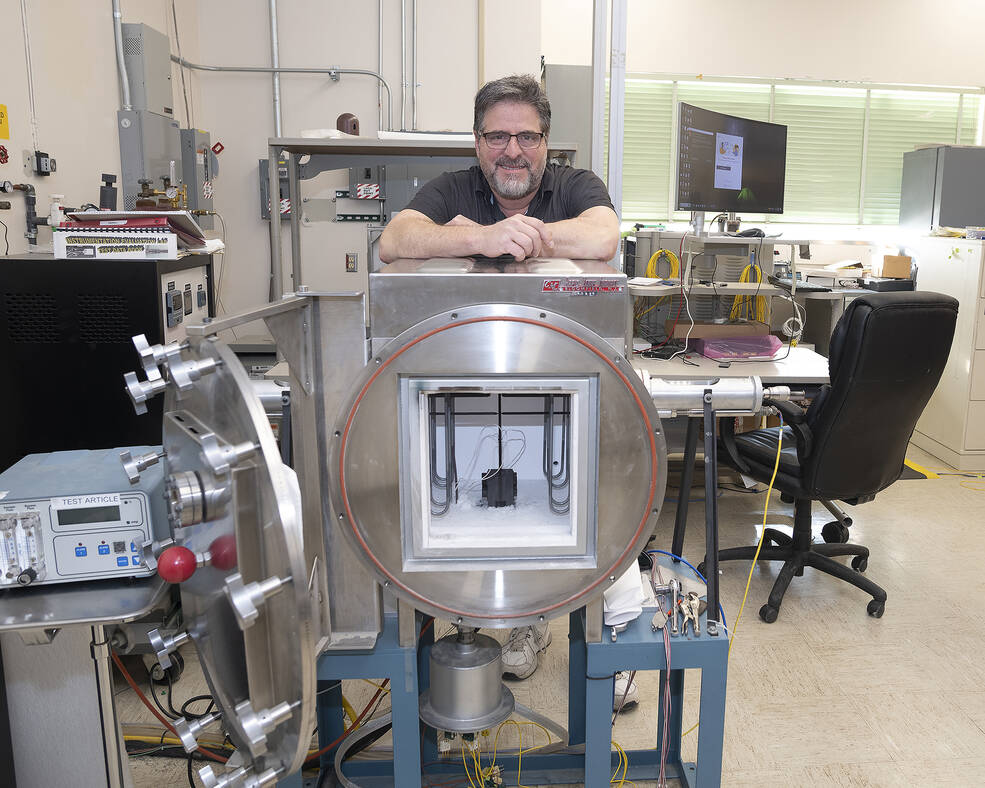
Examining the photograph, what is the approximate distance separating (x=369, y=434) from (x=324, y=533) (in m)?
0.20

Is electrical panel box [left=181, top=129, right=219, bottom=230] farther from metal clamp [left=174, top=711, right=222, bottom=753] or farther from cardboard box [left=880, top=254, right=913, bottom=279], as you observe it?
cardboard box [left=880, top=254, right=913, bottom=279]

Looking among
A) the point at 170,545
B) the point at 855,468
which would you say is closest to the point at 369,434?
the point at 170,545

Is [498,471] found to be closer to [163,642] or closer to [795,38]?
[163,642]

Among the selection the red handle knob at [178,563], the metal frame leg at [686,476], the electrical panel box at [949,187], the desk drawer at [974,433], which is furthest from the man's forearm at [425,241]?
the electrical panel box at [949,187]

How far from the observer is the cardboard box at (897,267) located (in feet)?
14.5

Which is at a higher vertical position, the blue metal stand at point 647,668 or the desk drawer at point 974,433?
the blue metal stand at point 647,668

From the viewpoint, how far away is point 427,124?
462 centimetres

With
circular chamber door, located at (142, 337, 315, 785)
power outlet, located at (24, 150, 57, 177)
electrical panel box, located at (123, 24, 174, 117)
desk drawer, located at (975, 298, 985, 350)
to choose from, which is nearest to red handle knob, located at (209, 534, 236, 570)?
circular chamber door, located at (142, 337, 315, 785)

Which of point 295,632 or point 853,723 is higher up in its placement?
point 295,632

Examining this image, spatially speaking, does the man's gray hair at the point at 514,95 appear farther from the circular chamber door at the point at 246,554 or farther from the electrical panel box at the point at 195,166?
the electrical panel box at the point at 195,166

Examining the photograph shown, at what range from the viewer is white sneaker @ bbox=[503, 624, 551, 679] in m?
2.18

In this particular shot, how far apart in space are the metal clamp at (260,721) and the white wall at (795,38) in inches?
180

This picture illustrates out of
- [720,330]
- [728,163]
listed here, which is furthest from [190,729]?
[728,163]

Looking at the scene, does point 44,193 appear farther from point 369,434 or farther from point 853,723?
point 853,723
